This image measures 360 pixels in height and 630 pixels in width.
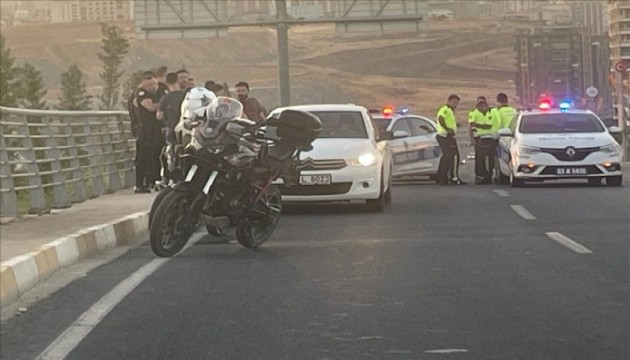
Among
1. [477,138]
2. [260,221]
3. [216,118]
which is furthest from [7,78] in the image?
[216,118]

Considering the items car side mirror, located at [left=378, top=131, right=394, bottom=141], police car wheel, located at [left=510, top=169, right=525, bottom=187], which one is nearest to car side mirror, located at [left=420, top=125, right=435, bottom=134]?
police car wheel, located at [left=510, top=169, right=525, bottom=187]

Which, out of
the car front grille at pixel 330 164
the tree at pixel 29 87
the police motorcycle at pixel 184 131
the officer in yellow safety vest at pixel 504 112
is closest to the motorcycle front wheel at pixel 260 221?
the police motorcycle at pixel 184 131

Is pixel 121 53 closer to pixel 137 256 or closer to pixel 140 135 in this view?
pixel 140 135

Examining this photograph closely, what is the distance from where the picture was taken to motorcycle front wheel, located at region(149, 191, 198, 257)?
11.6 m

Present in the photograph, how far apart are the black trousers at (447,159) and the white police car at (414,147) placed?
604mm

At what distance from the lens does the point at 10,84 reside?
295ft

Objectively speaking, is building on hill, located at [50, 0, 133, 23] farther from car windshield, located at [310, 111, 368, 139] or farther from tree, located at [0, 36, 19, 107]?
car windshield, located at [310, 111, 368, 139]

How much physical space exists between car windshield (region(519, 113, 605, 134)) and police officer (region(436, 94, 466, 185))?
5.02 feet

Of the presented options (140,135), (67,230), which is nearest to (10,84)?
(140,135)

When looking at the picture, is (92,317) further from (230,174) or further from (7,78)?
(7,78)

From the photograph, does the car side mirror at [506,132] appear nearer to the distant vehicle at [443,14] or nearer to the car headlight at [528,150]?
the car headlight at [528,150]

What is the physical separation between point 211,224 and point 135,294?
2718 mm

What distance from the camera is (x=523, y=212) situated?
1669 cm

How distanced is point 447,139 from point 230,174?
42.8 ft
